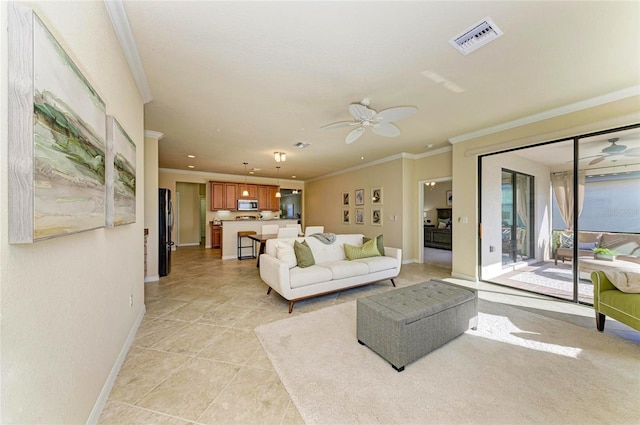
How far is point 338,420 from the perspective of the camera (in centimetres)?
148

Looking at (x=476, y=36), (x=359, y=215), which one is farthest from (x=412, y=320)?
(x=359, y=215)

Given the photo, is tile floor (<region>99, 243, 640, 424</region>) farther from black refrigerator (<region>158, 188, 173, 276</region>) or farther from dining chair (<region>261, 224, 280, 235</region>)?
dining chair (<region>261, 224, 280, 235</region>)

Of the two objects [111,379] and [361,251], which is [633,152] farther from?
[111,379]

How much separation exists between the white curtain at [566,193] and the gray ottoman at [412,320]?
7.59ft

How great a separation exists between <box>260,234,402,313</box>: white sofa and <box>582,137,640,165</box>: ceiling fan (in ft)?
9.68

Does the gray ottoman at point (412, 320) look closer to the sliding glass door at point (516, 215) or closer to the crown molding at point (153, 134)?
the sliding glass door at point (516, 215)

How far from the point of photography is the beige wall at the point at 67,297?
804mm

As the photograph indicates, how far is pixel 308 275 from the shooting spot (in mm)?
3211

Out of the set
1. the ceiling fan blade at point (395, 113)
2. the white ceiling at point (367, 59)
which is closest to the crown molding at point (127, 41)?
the white ceiling at point (367, 59)

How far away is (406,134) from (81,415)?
16.6 ft

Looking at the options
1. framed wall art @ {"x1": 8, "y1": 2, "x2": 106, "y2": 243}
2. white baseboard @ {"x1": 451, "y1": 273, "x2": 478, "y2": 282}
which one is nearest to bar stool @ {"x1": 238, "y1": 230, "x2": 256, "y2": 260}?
white baseboard @ {"x1": 451, "y1": 273, "x2": 478, "y2": 282}

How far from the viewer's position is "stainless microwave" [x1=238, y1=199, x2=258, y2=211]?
346 inches

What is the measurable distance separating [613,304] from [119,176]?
469cm

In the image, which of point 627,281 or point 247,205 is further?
point 247,205
